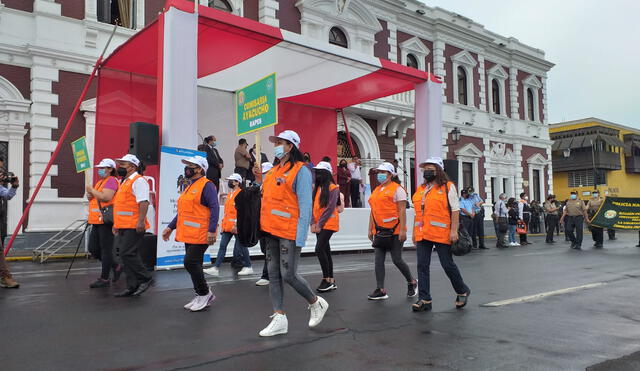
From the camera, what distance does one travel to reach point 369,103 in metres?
21.2

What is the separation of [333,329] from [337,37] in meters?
18.4

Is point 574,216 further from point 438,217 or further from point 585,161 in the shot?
point 585,161

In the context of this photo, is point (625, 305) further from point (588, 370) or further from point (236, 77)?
point (236, 77)

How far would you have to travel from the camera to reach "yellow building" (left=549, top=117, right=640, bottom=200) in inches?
1793

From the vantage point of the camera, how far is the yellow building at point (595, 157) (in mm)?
45531

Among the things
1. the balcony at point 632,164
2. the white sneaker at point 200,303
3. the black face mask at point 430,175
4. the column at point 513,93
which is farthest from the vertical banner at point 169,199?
the balcony at point 632,164

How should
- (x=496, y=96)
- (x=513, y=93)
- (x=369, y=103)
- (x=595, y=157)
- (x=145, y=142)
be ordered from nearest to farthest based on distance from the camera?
1. (x=145, y=142)
2. (x=369, y=103)
3. (x=496, y=96)
4. (x=513, y=93)
5. (x=595, y=157)

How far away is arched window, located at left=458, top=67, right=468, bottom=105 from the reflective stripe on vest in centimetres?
2439

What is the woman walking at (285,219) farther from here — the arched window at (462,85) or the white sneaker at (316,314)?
the arched window at (462,85)

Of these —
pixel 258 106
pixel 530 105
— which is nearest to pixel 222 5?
pixel 258 106

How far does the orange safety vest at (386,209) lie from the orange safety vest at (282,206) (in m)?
2.24

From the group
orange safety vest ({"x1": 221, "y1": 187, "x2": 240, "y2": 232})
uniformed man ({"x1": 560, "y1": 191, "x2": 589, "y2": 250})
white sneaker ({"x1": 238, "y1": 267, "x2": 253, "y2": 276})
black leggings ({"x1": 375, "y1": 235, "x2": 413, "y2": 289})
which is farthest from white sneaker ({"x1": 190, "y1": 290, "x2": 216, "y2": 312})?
uniformed man ({"x1": 560, "y1": 191, "x2": 589, "y2": 250})

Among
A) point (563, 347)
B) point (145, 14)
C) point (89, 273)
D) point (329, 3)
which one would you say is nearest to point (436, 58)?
point (329, 3)

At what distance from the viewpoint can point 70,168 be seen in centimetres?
1496
